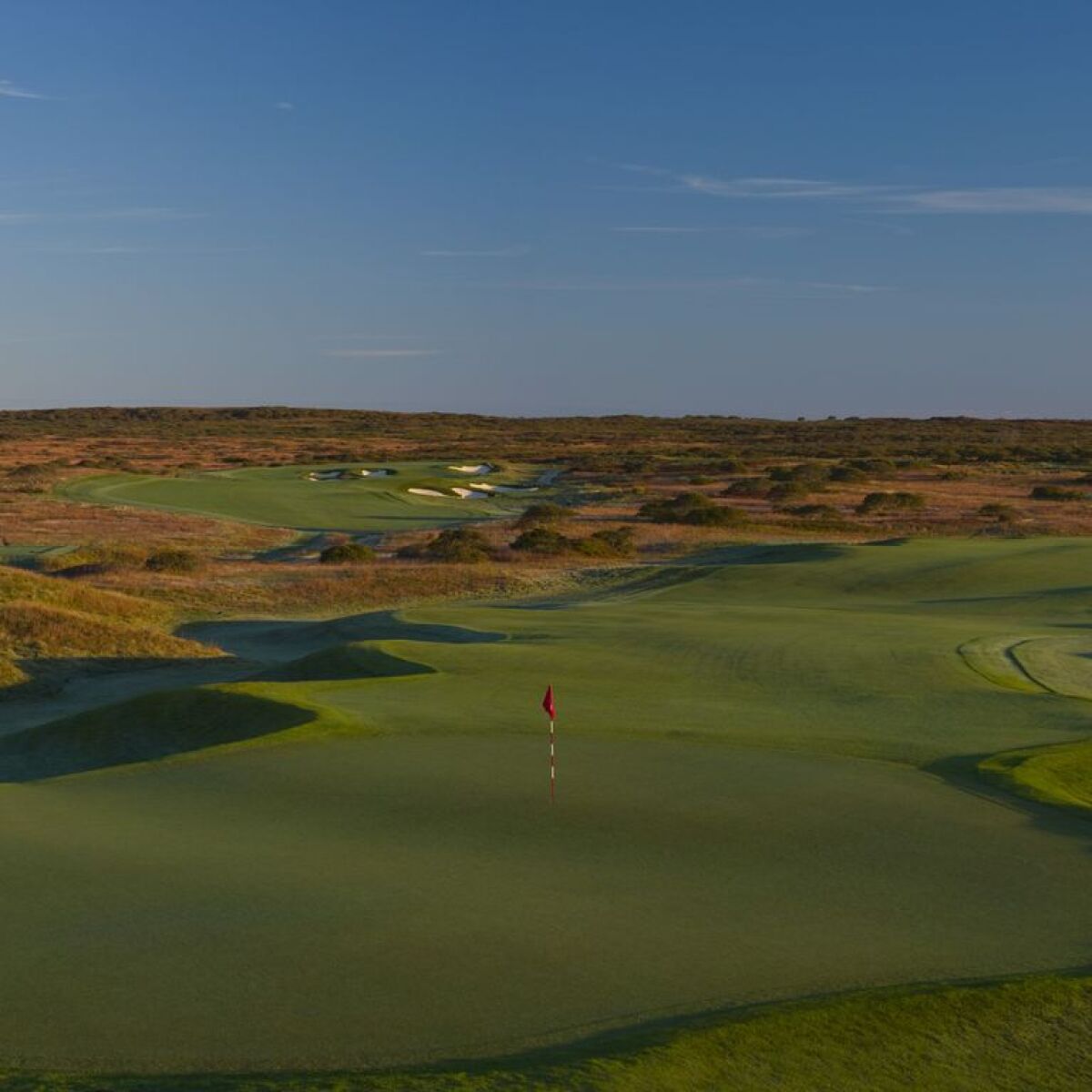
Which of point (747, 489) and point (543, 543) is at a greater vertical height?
point (747, 489)

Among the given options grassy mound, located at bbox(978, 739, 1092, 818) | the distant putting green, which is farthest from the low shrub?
grassy mound, located at bbox(978, 739, 1092, 818)

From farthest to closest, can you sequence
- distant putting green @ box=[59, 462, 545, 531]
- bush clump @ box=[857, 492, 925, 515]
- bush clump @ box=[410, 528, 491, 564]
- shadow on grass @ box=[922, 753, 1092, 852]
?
distant putting green @ box=[59, 462, 545, 531], bush clump @ box=[857, 492, 925, 515], bush clump @ box=[410, 528, 491, 564], shadow on grass @ box=[922, 753, 1092, 852]

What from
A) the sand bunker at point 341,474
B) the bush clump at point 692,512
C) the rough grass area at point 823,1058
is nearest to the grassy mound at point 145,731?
the rough grass area at point 823,1058

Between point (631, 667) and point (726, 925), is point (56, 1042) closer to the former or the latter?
point (726, 925)

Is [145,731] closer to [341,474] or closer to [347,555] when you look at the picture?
[347,555]

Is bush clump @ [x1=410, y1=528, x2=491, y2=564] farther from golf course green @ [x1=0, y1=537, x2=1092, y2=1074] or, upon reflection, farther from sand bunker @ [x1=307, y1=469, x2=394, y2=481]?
sand bunker @ [x1=307, y1=469, x2=394, y2=481]

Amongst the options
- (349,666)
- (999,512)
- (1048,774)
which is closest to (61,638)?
(349,666)

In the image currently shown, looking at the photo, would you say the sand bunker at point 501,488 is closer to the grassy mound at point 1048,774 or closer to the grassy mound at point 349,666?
the grassy mound at point 349,666
